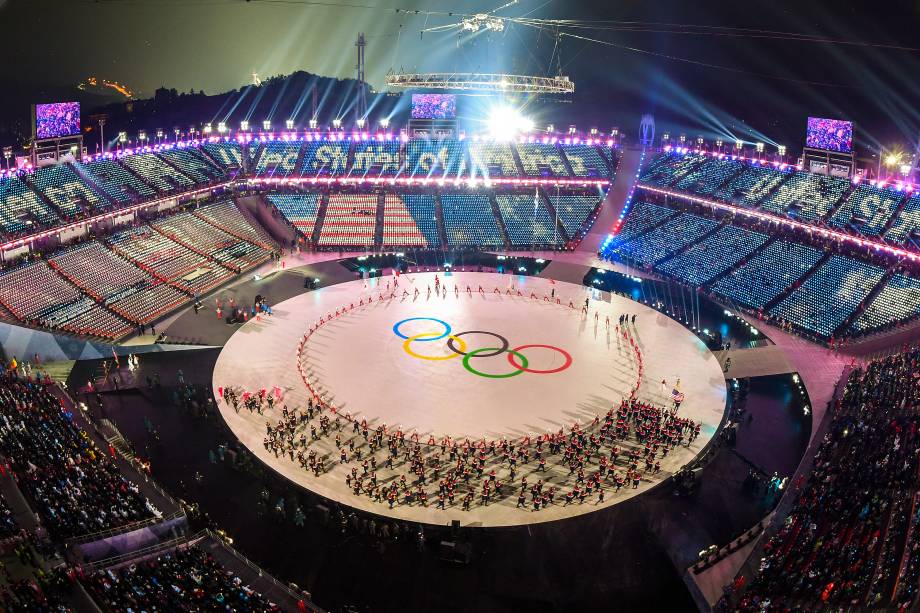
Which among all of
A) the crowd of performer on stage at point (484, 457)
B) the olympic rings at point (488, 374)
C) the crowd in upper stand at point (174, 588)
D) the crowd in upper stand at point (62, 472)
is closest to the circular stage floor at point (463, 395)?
the olympic rings at point (488, 374)

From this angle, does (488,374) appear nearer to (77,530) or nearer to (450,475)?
(450,475)

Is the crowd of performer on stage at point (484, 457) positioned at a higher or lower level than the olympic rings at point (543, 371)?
lower

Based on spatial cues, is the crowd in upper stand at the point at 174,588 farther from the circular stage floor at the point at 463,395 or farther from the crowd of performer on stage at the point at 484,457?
the crowd of performer on stage at the point at 484,457

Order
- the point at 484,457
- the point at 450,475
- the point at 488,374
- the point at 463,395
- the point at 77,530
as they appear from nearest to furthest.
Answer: the point at 77,530
the point at 450,475
the point at 484,457
the point at 463,395
the point at 488,374

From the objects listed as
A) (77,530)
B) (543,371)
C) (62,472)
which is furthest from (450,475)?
(62,472)

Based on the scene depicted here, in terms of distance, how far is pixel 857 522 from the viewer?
2788 cm

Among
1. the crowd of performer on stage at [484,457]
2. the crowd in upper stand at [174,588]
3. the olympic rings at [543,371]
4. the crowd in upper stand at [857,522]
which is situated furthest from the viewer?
the olympic rings at [543,371]

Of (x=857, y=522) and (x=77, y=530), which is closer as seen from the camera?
(x=77, y=530)

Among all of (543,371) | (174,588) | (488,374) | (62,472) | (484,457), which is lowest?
(174,588)

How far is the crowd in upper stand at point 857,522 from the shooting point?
23641 mm

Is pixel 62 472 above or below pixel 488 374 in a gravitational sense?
below

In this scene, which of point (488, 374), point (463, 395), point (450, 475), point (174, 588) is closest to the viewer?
point (174, 588)

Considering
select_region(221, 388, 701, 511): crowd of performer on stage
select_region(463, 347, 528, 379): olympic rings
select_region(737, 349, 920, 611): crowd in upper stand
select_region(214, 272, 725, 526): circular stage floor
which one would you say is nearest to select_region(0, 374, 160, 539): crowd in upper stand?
select_region(214, 272, 725, 526): circular stage floor

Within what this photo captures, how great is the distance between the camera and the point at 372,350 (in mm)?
49156
